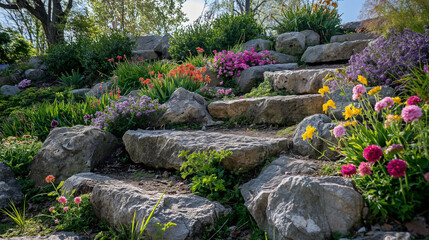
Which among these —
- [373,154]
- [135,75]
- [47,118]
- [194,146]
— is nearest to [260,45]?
[135,75]

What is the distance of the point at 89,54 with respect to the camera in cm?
1087

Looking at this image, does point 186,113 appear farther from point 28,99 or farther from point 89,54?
point 89,54

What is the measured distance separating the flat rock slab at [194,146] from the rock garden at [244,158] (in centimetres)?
2

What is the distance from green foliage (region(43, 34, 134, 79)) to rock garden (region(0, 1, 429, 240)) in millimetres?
4629

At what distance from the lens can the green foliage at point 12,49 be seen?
13.7m

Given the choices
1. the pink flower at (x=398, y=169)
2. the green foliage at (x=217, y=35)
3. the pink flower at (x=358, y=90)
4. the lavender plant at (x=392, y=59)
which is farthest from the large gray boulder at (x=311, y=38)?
the pink flower at (x=398, y=169)

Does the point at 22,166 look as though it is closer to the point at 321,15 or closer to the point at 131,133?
the point at 131,133

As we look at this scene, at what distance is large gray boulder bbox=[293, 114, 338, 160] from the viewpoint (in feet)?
10.4

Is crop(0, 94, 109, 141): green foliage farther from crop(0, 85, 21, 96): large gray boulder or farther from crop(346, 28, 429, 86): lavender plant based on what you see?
crop(0, 85, 21, 96): large gray boulder

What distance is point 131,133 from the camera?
14.4ft

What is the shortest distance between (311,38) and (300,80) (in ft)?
13.1

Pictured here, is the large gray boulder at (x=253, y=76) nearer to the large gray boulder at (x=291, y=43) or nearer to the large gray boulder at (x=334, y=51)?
the large gray boulder at (x=334, y=51)

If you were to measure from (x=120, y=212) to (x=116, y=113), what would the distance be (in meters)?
2.42

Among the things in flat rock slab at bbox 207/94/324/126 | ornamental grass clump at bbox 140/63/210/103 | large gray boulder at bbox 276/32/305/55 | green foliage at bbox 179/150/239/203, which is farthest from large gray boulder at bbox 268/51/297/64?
green foliage at bbox 179/150/239/203
